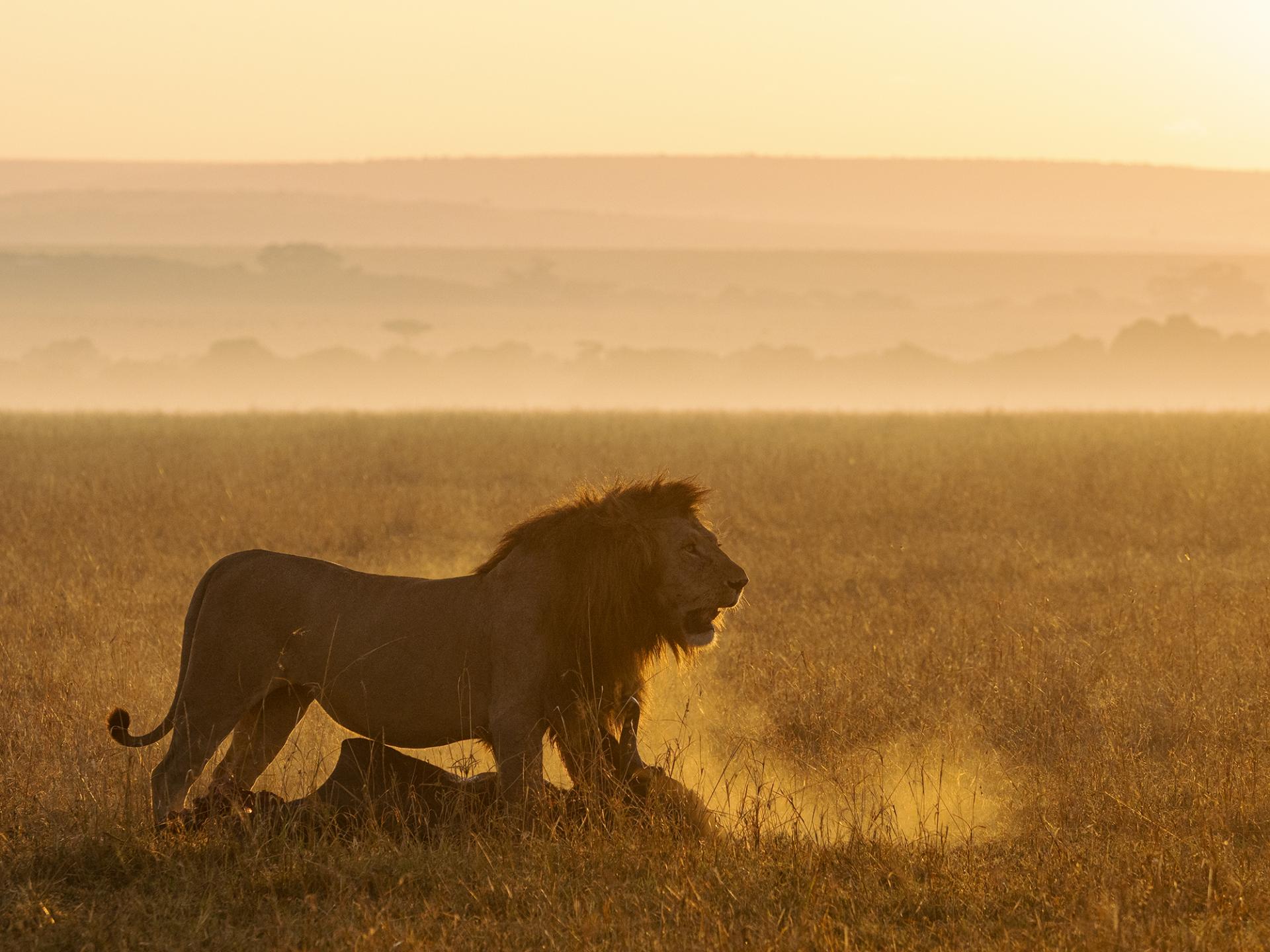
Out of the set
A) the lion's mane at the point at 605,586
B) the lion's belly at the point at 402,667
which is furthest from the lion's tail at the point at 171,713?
the lion's mane at the point at 605,586

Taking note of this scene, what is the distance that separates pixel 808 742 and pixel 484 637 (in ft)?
7.95

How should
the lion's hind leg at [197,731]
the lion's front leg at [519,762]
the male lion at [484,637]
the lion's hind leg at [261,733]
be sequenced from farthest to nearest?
the lion's hind leg at [261,733], the lion's hind leg at [197,731], the male lion at [484,637], the lion's front leg at [519,762]

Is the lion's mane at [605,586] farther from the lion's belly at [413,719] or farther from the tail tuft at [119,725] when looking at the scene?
the tail tuft at [119,725]

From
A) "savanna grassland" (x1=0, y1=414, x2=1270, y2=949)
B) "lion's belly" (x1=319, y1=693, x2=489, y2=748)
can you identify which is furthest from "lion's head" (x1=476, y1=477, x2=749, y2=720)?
"savanna grassland" (x1=0, y1=414, x2=1270, y2=949)

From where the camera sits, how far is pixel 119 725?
5.76 meters

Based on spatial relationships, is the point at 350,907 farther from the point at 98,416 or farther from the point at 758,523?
the point at 98,416

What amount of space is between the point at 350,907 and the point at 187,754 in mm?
1396

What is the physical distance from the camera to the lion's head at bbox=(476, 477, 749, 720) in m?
5.64

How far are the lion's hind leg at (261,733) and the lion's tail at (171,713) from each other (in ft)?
0.92

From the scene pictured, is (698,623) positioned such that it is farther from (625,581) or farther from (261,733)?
(261,733)

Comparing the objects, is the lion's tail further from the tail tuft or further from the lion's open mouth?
the lion's open mouth

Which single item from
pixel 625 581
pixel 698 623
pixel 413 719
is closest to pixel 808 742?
pixel 698 623

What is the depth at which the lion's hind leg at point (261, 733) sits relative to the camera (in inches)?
236

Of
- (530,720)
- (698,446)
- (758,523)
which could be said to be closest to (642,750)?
(530,720)
